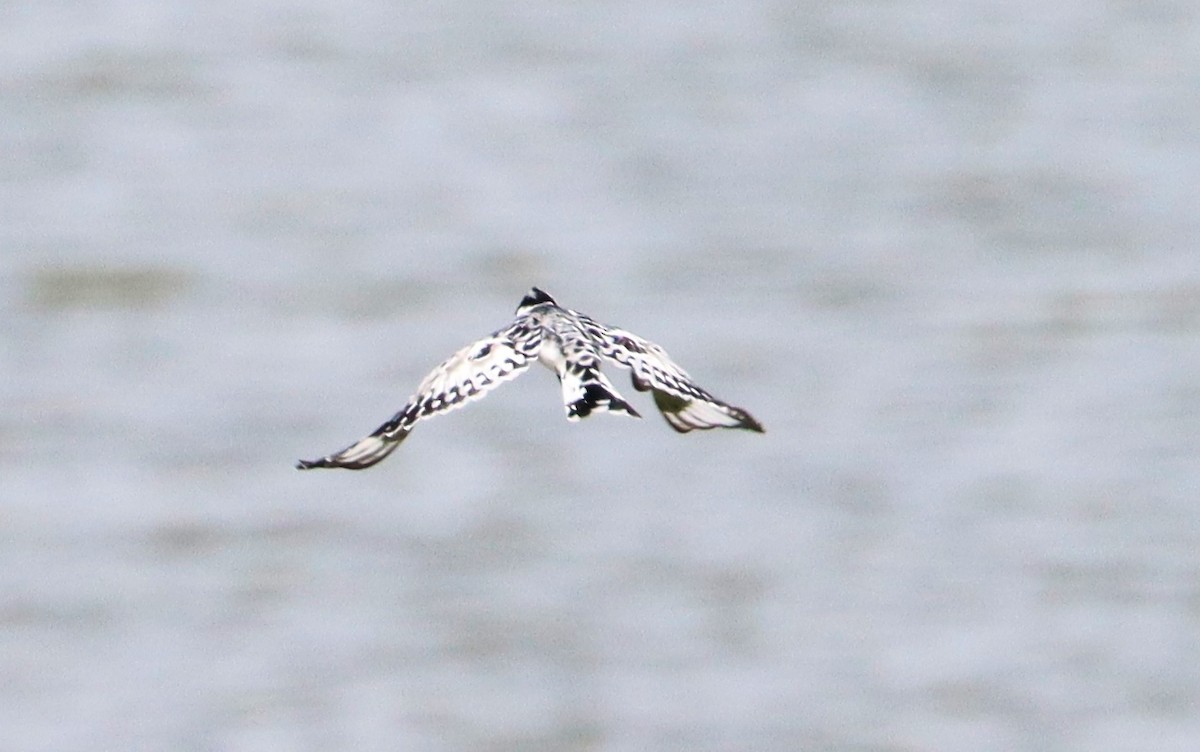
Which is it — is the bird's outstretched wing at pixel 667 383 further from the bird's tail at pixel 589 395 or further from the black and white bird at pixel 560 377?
the bird's tail at pixel 589 395

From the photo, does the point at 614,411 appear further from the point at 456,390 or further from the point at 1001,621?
the point at 1001,621

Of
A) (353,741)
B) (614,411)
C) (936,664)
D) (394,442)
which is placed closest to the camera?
(614,411)

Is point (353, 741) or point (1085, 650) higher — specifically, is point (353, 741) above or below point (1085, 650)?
below

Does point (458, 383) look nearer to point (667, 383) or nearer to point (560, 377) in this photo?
point (560, 377)

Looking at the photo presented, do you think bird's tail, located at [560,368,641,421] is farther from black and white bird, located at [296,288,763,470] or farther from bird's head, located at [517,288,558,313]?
bird's head, located at [517,288,558,313]

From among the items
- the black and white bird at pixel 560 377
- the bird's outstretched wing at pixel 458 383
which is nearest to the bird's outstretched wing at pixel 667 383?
the black and white bird at pixel 560 377

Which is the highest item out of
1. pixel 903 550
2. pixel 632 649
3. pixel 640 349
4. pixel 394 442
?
pixel 903 550

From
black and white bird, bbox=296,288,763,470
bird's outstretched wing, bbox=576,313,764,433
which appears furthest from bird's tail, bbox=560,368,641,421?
bird's outstretched wing, bbox=576,313,764,433

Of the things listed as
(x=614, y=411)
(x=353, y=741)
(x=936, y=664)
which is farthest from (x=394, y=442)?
(x=936, y=664)
